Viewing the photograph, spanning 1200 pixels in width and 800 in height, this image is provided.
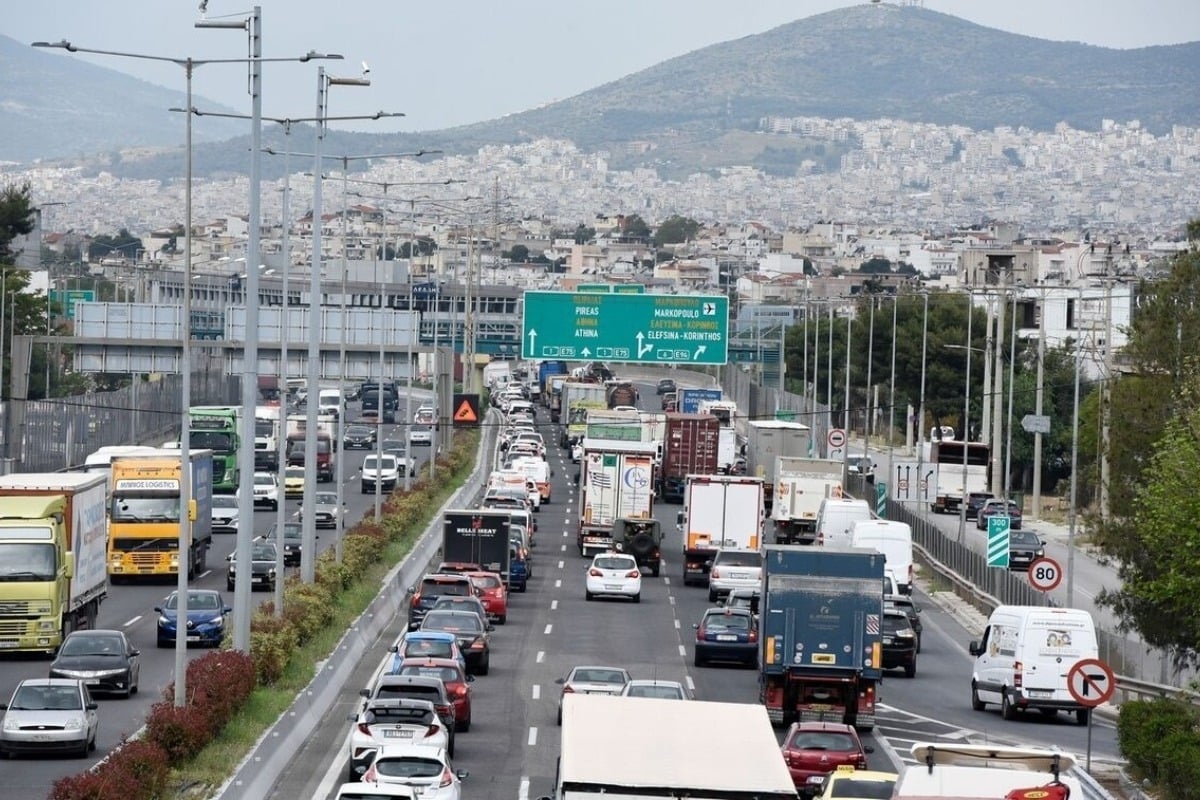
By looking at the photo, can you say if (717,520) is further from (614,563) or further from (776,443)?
(776,443)

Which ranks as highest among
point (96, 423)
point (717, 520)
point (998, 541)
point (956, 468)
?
point (96, 423)

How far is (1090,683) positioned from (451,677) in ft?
32.5

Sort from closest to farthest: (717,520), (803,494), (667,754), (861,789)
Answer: (667,754), (861,789), (717,520), (803,494)

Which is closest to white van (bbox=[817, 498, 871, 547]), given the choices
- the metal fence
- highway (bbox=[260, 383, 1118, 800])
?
highway (bbox=[260, 383, 1118, 800])

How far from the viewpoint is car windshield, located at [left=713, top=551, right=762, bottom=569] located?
181 ft

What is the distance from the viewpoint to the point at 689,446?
273ft

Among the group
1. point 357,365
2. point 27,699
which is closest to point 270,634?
point 27,699

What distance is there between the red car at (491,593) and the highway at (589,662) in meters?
0.44

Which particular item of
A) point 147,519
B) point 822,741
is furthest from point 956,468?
point 822,741

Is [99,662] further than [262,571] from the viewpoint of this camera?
No

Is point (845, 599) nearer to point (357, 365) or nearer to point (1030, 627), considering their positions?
point (1030, 627)

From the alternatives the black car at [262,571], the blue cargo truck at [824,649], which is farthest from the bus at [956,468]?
the blue cargo truck at [824,649]

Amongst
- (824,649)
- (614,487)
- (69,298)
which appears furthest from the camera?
(69,298)

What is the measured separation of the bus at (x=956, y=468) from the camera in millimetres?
91250
